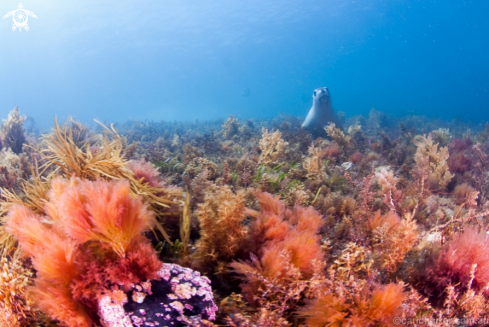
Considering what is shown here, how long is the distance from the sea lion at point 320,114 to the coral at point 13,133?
34.6 ft

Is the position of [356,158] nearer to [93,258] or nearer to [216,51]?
[93,258]

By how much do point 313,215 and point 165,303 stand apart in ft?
5.26

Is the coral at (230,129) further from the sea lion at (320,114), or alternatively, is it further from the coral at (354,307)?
the coral at (354,307)

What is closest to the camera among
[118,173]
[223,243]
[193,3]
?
[223,243]

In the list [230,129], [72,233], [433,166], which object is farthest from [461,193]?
[230,129]

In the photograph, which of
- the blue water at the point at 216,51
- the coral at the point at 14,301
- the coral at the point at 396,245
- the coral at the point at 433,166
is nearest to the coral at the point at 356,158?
the coral at the point at 433,166

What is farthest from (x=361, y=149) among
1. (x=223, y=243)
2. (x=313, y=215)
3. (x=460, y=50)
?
(x=460, y=50)

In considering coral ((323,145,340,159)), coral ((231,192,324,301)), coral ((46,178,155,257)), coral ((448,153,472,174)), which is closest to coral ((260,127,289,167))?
coral ((323,145,340,159))

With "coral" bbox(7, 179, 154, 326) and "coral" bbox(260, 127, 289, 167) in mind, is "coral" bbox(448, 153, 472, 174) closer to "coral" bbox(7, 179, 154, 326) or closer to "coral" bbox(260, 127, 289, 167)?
"coral" bbox(260, 127, 289, 167)

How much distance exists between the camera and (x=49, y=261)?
1473mm

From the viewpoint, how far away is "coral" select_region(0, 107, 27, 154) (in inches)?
303

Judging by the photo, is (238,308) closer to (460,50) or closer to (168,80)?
(168,80)

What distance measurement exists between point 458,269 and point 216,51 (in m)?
63.2

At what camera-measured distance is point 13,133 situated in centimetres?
784
